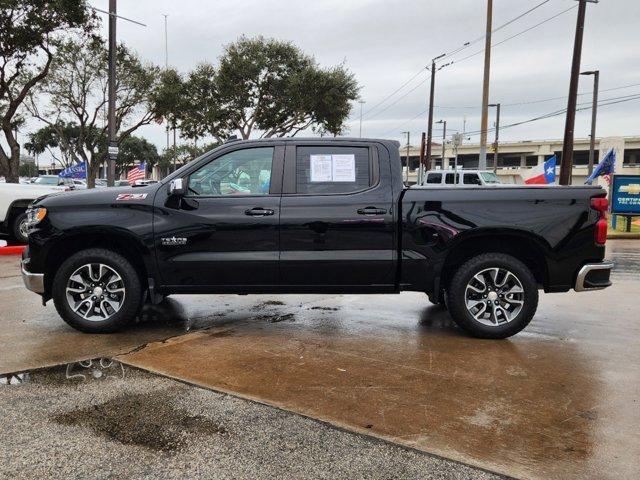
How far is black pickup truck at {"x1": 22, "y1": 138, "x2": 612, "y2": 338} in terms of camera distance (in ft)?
17.4

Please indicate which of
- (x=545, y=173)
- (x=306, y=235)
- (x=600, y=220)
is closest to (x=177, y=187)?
(x=306, y=235)

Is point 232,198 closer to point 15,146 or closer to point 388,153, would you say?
point 388,153

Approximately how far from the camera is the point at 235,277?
5344 mm

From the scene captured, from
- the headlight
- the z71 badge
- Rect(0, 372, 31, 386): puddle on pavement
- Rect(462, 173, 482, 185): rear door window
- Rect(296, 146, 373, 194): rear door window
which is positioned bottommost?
Rect(0, 372, 31, 386): puddle on pavement

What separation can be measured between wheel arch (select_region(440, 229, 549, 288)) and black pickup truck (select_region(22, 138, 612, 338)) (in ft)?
0.11

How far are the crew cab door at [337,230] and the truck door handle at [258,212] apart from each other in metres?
0.13

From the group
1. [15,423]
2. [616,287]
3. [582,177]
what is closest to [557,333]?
[616,287]

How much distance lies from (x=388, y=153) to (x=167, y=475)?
3.64m

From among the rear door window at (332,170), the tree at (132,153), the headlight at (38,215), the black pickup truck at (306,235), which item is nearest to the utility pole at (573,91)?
the black pickup truck at (306,235)

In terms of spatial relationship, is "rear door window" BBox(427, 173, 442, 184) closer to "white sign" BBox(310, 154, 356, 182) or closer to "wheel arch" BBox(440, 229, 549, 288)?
"wheel arch" BBox(440, 229, 549, 288)

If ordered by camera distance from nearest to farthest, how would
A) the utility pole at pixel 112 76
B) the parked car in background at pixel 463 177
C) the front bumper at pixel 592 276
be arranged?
1. the front bumper at pixel 592 276
2. the utility pole at pixel 112 76
3. the parked car in background at pixel 463 177

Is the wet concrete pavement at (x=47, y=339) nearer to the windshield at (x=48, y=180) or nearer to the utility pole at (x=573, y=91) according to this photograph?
the utility pole at (x=573, y=91)

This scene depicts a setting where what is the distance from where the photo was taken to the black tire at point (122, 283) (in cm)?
538

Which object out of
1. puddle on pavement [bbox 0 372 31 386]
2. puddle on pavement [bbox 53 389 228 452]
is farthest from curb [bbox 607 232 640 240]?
puddle on pavement [bbox 0 372 31 386]
